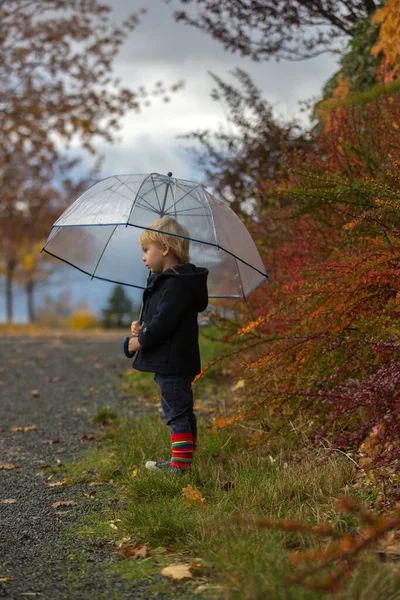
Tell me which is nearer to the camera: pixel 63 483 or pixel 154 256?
pixel 63 483

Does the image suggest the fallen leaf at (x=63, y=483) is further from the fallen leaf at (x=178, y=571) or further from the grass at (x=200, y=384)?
the grass at (x=200, y=384)

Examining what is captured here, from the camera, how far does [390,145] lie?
4.50m

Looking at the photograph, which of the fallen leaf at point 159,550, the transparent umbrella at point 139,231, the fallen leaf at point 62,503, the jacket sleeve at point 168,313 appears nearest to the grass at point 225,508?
the fallen leaf at point 159,550

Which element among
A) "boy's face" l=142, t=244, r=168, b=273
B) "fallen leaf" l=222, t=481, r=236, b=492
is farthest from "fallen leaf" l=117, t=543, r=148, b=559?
"boy's face" l=142, t=244, r=168, b=273

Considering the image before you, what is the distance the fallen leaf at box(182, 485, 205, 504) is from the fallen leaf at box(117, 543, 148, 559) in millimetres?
497

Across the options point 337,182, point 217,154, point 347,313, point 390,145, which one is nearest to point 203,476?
point 347,313

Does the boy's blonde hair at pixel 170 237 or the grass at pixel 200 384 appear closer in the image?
the boy's blonde hair at pixel 170 237

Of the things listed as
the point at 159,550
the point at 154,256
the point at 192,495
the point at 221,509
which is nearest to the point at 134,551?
the point at 159,550

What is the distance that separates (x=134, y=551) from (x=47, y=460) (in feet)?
6.61

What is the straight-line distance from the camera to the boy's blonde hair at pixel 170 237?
4.16 meters

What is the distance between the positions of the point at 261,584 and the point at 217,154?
6.63m

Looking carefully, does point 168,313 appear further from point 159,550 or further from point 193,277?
point 159,550

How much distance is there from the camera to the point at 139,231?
507cm

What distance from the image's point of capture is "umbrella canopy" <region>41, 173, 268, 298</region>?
4312mm
